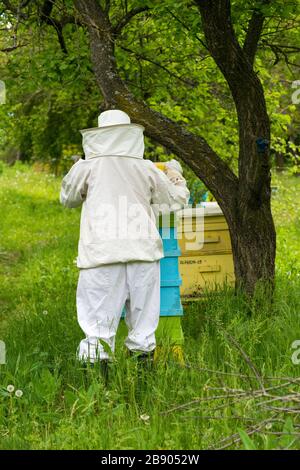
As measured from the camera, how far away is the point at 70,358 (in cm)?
531

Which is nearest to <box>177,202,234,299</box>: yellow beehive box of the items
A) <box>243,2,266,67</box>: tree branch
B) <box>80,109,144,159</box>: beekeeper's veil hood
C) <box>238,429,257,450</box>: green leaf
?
<box>243,2,266,67</box>: tree branch

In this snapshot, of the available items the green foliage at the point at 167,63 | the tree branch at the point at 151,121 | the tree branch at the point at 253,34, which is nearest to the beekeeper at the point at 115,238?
the tree branch at the point at 151,121

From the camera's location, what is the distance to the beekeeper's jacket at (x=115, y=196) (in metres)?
5.36

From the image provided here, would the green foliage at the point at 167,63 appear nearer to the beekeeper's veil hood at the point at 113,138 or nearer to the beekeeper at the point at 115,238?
the beekeeper's veil hood at the point at 113,138

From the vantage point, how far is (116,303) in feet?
17.7

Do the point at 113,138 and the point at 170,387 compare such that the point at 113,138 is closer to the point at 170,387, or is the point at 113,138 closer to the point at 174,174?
the point at 174,174

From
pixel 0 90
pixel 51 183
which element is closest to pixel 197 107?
pixel 0 90

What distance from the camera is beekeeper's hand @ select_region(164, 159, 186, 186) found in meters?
5.81

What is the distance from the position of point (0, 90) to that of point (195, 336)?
11.4 ft

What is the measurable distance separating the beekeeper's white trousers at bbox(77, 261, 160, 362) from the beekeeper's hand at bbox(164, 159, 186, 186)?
672 mm

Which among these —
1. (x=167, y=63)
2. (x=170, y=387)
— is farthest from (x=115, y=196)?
(x=167, y=63)

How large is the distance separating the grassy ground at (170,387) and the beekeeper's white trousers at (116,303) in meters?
0.25

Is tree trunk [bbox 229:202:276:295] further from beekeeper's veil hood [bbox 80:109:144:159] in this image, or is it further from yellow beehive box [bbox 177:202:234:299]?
beekeeper's veil hood [bbox 80:109:144:159]
